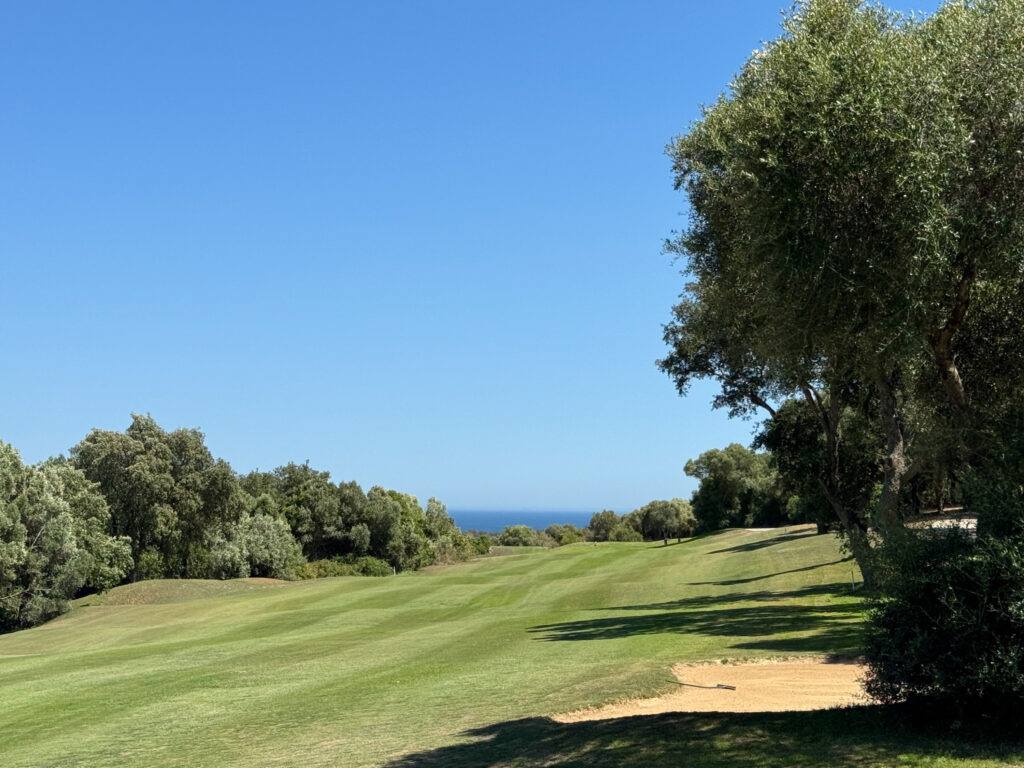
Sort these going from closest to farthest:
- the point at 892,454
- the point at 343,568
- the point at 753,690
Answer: the point at 753,690, the point at 892,454, the point at 343,568

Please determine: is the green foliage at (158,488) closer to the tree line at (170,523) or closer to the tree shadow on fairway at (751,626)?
the tree line at (170,523)

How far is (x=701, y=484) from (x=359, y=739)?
258 feet

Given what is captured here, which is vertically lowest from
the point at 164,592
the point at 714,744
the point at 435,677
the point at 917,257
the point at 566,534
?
the point at 435,677

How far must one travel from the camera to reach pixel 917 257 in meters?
9.55

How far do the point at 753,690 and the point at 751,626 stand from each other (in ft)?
27.4

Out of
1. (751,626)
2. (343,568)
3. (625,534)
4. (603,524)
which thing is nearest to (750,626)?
(751,626)

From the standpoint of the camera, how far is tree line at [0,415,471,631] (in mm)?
46688

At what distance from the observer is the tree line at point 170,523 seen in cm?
4669

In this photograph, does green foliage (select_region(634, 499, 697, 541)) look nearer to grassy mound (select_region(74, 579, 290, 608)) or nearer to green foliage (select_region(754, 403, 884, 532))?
grassy mound (select_region(74, 579, 290, 608))

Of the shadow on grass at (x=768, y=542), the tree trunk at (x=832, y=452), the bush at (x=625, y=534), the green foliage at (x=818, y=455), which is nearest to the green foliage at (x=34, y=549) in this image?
the shadow on grass at (x=768, y=542)

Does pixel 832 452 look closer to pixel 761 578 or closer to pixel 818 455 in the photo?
pixel 818 455

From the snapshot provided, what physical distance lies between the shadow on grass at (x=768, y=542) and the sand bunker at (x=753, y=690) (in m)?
36.2

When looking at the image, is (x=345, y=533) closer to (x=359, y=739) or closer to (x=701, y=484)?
(x=701, y=484)

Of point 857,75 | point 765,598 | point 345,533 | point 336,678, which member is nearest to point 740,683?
point 336,678
